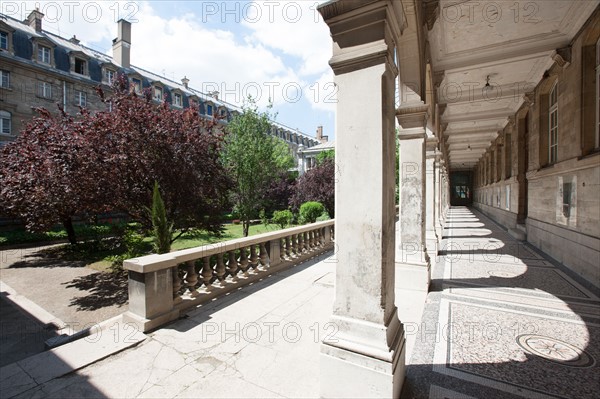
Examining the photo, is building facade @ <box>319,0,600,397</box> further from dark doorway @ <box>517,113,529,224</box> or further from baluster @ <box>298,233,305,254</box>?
baluster @ <box>298,233,305,254</box>

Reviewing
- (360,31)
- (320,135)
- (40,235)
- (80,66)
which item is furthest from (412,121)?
(320,135)

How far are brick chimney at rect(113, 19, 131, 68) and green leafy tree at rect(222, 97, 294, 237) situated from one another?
25.7 metres

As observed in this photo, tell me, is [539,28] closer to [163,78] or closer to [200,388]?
[200,388]

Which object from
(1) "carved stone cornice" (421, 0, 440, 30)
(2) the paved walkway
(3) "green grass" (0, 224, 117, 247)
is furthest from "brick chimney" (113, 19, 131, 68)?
(2) the paved walkway

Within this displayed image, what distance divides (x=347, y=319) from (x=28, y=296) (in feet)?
32.3

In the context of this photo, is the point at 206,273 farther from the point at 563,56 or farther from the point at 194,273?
the point at 563,56

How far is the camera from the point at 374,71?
2.51 m

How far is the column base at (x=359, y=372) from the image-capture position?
2312 mm

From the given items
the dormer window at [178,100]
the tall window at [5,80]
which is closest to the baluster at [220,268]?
the tall window at [5,80]

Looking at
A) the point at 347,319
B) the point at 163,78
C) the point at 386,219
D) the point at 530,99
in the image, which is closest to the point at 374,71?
the point at 386,219

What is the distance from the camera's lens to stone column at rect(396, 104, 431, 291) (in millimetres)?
5555

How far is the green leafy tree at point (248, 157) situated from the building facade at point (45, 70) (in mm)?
5205

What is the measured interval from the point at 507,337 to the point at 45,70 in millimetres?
35182

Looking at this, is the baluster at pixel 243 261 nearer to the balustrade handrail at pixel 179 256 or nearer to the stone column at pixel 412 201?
the balustrade handrail at pixel 179 256
